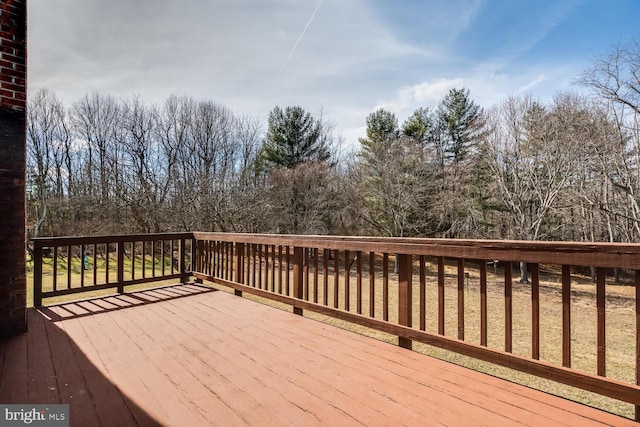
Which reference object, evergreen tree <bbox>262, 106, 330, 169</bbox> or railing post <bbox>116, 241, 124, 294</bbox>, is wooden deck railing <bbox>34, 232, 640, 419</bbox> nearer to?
railing post <bbox>116, 241, 124, 294</bbox>

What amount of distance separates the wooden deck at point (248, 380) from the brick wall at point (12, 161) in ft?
1.18

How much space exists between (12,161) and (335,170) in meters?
13.9

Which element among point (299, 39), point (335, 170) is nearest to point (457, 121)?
point (335, 170)

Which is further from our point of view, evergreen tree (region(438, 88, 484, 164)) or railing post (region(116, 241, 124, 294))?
evergreen tree (region(438, 88, 484, 164))

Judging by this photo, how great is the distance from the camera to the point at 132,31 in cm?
626

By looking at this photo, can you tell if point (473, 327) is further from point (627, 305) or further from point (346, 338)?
point (627, 305)

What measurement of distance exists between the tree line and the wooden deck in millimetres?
9964

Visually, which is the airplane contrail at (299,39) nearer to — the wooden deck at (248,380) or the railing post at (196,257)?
the railing post at (196,257)

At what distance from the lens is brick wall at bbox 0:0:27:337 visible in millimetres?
2736

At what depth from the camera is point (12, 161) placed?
2.78m

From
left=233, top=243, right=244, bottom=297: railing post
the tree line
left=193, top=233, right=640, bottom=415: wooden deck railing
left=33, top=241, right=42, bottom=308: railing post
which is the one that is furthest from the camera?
the tree line

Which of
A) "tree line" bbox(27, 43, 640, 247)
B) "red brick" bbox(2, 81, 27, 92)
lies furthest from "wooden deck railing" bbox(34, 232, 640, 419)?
"tree line" bbox(27, 43, 640, 247)

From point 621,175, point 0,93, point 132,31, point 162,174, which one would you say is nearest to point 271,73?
point 132,31

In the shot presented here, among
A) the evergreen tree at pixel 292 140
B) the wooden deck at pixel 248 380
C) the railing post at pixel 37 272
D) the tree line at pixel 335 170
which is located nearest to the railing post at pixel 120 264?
the railing post at pixel 37 272
